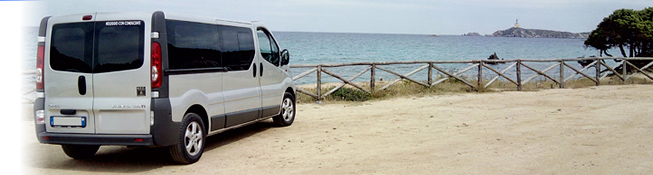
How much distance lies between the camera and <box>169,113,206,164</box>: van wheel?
7.32 metres

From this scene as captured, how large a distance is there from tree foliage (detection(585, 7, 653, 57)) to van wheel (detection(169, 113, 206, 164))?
2236 centimetres

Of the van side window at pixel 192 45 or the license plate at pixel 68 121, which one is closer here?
the license plate at pixel 68 121

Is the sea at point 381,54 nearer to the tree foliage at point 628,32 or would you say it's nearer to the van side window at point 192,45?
the tree foliage at point 628,32

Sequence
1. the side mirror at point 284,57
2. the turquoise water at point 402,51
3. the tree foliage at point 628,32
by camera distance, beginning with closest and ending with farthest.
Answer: the side mirror at point 284,57 → the tree foliage at point 628,32 → the turquoise water at point 402,51

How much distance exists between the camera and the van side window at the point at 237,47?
337 inches

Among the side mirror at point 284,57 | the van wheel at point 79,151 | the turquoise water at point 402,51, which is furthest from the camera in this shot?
the turquoise water at point 402,51

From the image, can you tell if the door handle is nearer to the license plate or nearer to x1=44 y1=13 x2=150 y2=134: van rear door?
x1=44 y1=13 x2=150 y2=134: van rear door

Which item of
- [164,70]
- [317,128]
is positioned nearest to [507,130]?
[317,128]

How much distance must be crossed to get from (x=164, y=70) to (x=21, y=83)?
8.86 metres

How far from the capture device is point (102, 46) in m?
7.03

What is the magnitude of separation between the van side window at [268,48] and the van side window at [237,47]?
0.38 m

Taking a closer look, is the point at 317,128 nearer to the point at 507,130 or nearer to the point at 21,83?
the point at 507,130

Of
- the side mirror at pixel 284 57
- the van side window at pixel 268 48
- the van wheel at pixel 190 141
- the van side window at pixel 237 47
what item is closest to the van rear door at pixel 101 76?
the van wheel at pixel 190 141

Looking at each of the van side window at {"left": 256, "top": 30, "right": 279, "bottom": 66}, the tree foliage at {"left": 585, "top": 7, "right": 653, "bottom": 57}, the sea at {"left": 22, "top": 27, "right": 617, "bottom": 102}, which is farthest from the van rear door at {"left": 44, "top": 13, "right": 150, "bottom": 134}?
the tree foliage at {"left": 585, "top": 7, "right": 653, "bottom": 57}
